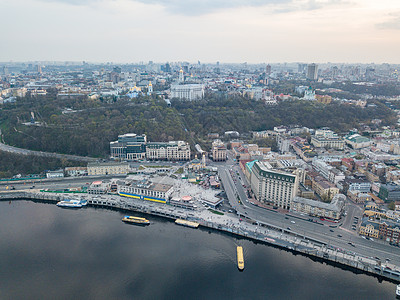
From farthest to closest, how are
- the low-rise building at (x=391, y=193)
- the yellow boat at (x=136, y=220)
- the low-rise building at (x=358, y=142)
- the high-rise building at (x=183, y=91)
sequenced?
the high-rise building at (x=183, y=91) → the low-rise building at (x=358, y=142) → the low-rise building at (x=391, y=193) → the yellow boat at (x=136, y=220)

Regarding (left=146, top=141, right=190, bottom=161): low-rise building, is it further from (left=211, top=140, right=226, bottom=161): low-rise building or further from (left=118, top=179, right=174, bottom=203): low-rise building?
(left=118, top=179, right=174, bottom=203): low-rise building

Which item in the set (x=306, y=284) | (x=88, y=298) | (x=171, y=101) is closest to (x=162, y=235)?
(x=88, y=298)

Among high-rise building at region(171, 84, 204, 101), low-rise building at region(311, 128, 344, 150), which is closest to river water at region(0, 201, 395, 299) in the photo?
low-rise building at region(311, 128, 344, 150)

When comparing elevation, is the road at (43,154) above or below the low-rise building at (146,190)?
above

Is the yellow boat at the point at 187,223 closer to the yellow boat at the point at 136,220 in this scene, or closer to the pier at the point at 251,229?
the pier at the point at 251,229

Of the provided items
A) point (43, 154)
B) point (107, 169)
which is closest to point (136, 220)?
point (107, 169)

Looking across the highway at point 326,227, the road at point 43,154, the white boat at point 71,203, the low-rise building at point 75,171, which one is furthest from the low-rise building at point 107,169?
the highway at point 326,227
